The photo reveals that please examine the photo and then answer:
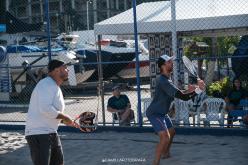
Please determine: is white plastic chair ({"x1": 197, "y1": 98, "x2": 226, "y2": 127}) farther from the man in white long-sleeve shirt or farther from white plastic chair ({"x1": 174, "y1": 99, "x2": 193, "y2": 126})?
the man in white long-sleeve shirt

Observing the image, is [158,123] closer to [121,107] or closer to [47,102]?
[47,102]

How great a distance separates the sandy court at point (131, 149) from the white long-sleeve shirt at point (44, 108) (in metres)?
2.87

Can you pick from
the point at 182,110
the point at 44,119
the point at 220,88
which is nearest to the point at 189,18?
the point at 182,110

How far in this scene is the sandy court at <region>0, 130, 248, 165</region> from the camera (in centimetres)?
859

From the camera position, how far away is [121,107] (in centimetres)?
1169

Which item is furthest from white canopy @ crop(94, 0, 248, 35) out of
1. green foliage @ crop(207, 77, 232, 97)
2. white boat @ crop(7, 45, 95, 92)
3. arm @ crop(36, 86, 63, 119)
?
white boat @ crop(7, 45, 95, 92)

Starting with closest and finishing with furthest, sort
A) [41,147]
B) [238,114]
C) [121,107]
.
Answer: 1. [41,147]
2. [238,114]
3. [121,107]

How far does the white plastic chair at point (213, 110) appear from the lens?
35.5 feet

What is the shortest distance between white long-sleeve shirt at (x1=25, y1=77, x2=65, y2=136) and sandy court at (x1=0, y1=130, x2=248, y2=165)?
287 centimetres

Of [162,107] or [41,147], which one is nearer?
[41,147]

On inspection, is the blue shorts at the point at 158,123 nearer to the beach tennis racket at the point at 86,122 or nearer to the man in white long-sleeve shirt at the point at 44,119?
the beach tennis racket at the point at 86,122

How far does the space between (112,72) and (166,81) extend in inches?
713

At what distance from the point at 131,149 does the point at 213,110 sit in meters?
2.34

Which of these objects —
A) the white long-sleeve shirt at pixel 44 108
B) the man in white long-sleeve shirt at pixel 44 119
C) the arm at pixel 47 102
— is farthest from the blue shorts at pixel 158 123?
the arm at pixel 47 102
